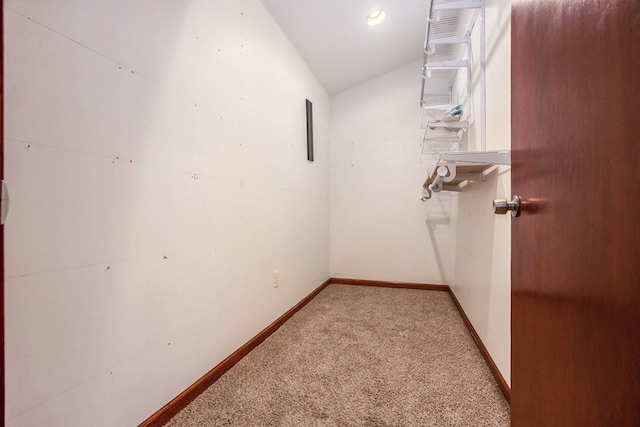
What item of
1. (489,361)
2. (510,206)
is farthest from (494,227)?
(510,206)

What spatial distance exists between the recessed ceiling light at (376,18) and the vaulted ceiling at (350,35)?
3 centimetres

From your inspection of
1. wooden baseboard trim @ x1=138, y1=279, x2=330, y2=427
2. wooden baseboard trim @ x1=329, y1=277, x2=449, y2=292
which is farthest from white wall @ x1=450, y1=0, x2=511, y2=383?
wooden baseboard trim @ x1=138, y1=279, x2=330, y2=427

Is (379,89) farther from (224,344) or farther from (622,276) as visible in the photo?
(622,276)

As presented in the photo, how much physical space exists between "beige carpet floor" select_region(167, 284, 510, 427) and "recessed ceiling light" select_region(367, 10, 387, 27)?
235 cm

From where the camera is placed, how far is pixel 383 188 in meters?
3.11

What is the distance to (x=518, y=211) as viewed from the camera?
2.26 feet

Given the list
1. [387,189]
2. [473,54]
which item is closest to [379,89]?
[387,189]

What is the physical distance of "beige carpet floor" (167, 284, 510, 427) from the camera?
1.10 meters

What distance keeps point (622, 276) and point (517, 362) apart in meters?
0.50

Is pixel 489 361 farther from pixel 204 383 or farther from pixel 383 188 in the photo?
pixel 383 188

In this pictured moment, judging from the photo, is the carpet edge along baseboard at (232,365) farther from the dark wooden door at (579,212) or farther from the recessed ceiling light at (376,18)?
the recessed ceiling light at (376,18)

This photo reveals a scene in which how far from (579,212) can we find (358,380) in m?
1.23

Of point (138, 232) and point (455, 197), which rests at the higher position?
point (455, 197)

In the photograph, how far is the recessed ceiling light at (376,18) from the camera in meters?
2.13
